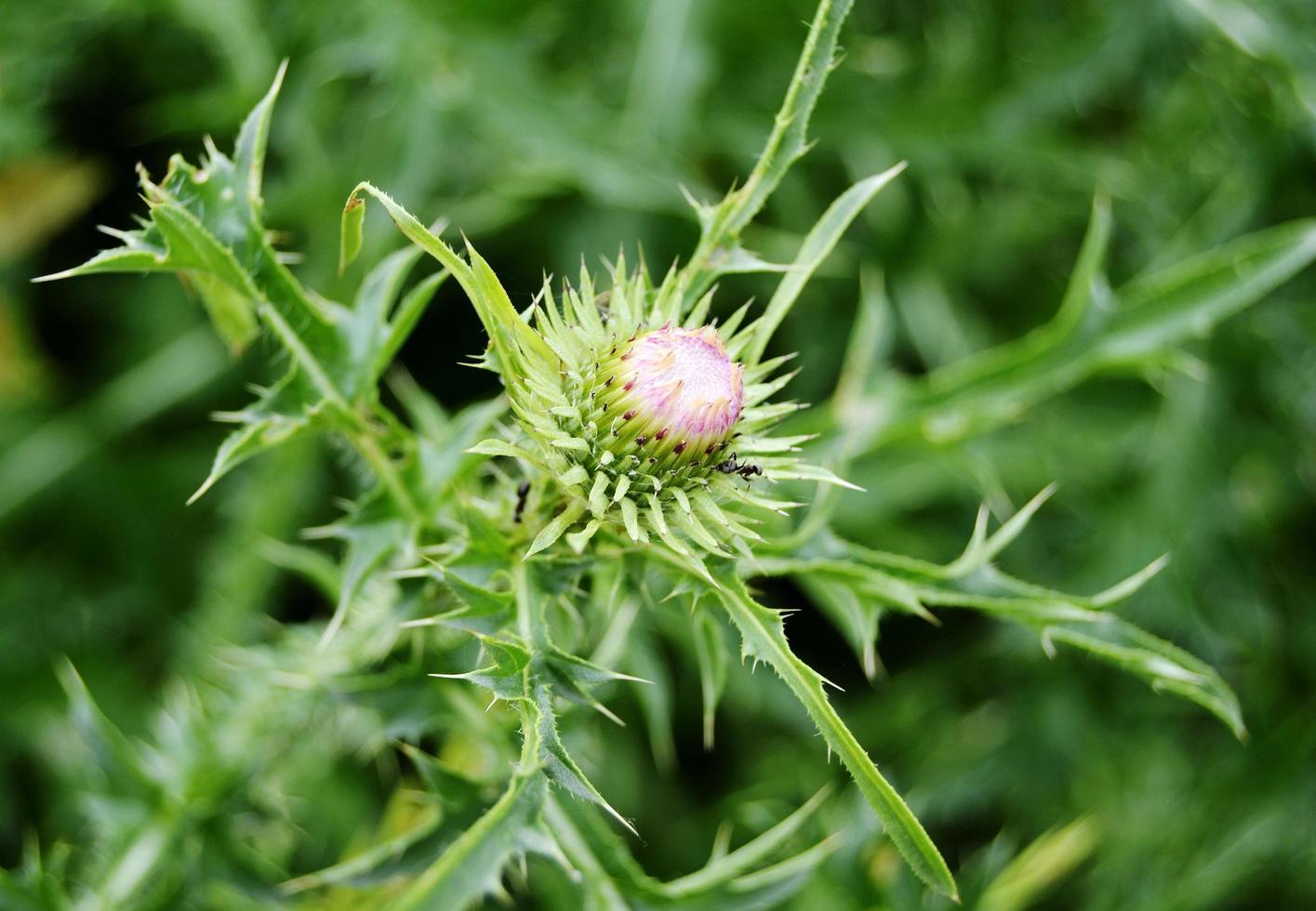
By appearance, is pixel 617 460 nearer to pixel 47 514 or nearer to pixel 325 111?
pixel 325 111

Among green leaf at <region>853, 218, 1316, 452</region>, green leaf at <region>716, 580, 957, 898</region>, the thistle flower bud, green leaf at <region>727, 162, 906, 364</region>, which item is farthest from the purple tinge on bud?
green leaf at <region>853, 218, 1316, 452</region>

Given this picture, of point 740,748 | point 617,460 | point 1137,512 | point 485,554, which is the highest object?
point 617,460

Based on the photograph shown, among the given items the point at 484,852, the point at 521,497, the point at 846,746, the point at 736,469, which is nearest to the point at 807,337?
the point at 521,497

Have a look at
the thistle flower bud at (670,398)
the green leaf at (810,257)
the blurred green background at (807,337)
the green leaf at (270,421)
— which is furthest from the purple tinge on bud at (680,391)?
the blurred green background at (807,337)

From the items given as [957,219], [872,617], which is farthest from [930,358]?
[872,617]

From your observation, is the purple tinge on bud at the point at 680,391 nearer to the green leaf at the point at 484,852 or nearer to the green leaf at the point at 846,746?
the green leaf at the point at 846,746

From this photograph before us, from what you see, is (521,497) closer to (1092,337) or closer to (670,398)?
(670,398)
